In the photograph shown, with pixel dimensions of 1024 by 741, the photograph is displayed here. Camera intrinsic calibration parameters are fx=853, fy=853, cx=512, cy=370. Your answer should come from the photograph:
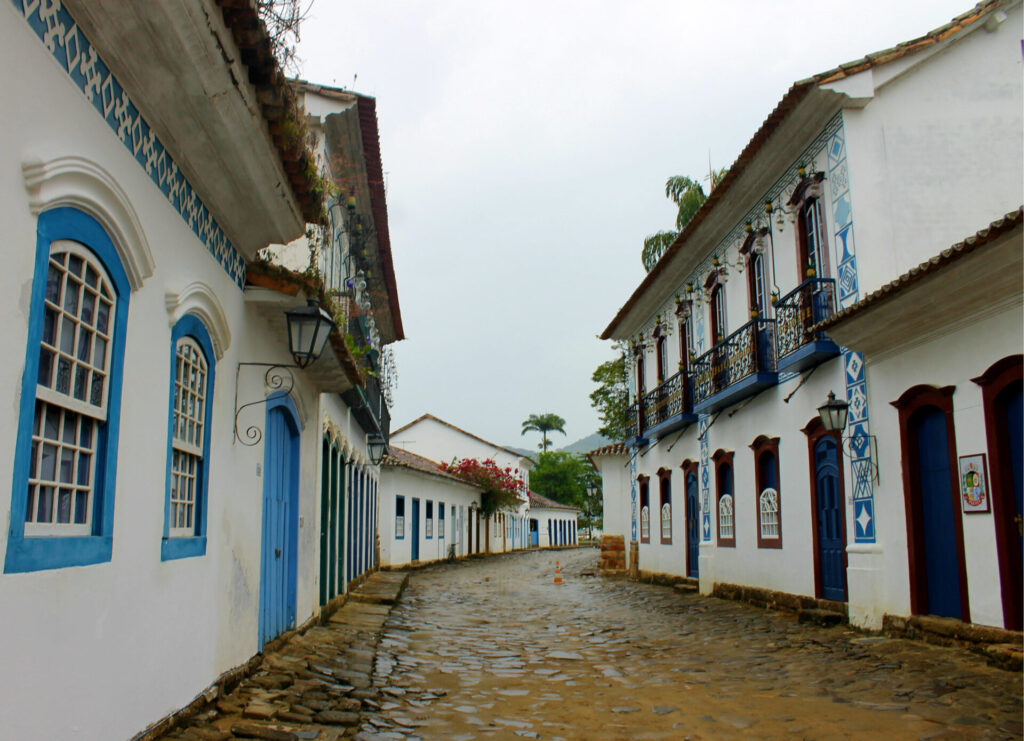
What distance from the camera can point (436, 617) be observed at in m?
12.9

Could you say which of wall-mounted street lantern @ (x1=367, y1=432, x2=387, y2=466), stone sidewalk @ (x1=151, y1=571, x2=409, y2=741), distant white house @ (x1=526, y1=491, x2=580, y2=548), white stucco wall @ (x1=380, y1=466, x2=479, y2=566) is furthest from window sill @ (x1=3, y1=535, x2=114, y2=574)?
distant white house @ (x1=526, y1=491, x2=580, y2=548)

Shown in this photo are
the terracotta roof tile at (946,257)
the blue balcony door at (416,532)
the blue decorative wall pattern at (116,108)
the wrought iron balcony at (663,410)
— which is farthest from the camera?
the blue balcony door at (416,532)

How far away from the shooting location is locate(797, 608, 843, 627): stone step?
34.8ft

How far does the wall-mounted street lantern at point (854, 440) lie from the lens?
33.3ft

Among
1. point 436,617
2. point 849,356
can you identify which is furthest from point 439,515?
point 849,356

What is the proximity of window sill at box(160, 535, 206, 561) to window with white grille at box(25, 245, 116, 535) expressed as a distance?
102cm

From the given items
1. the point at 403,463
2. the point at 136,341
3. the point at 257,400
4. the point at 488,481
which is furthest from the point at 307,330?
the point at 488,481

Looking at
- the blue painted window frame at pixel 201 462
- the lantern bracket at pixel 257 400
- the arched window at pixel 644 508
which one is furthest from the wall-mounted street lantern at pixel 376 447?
the blue painted window frame at pixel 201 462

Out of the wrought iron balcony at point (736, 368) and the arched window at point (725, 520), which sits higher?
the wrought iron balcony at point (736, 368)

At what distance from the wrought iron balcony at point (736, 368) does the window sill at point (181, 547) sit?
30.7 feet

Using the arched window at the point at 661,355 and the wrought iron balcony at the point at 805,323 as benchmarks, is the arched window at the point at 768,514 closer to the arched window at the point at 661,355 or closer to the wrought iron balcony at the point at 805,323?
the wrought iron balcony at the point at 805,323

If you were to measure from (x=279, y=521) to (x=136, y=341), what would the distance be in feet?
14.2

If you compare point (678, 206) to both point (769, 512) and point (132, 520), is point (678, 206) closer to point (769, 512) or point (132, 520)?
point (769, 512)

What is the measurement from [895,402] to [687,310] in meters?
8.78
